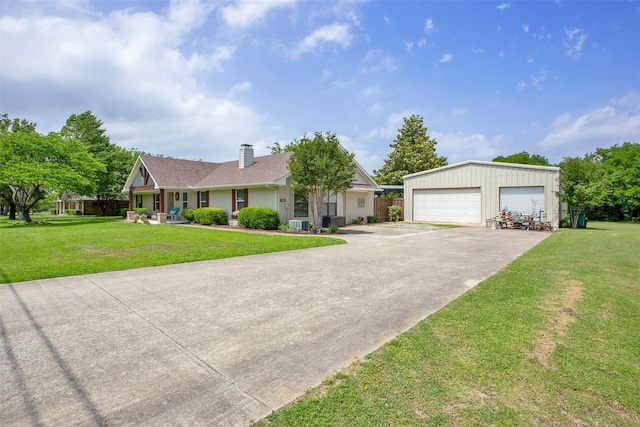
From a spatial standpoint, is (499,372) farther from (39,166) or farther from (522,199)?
(39,166)

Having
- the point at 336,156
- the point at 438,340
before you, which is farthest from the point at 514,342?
the point at 336,156

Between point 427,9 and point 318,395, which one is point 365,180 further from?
point 318,395

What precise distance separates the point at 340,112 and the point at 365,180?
4954mm

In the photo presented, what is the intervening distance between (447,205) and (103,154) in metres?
34.2

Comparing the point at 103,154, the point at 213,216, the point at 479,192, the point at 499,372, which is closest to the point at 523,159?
the point at 479,192

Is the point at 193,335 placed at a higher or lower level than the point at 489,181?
lower

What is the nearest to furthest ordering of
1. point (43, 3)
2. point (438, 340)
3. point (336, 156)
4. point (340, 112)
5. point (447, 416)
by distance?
point (447, 416), point (438, 340), point (43, 3), point (336, 156), point (340, 112)

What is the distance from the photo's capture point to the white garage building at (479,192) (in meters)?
19.7

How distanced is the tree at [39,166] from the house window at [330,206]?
16.9m

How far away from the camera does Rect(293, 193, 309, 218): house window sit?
19.5m

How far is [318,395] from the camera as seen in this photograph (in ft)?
8.79

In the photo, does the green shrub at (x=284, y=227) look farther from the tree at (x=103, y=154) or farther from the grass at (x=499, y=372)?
the tree at (x=103, y=154)

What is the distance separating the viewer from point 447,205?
78.2 feet

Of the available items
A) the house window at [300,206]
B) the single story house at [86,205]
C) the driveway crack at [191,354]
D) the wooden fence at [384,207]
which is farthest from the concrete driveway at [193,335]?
the single story house at [86,205]
